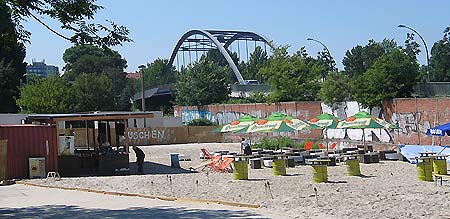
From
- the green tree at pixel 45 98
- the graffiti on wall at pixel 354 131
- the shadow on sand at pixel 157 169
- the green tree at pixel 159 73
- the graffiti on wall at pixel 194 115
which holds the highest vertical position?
the green tree at pixel 159 73

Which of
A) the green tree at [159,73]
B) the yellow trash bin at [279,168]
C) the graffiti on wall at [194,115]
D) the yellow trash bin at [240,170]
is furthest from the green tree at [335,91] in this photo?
the green tree at [159,73]

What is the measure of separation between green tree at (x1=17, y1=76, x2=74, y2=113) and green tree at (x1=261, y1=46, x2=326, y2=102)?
2299cm

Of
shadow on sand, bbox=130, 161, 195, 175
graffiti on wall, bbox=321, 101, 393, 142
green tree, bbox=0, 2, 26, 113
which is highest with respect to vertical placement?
green tree, bbox=0, 2, 26, 113

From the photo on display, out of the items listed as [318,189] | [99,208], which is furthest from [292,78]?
[99,208]

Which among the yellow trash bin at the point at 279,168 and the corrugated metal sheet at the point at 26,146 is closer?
the yellow trash bin at the point at 279,168

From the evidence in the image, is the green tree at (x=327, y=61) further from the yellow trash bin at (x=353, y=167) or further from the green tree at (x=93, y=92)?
the yellow trash bin at (x=353, y=167)

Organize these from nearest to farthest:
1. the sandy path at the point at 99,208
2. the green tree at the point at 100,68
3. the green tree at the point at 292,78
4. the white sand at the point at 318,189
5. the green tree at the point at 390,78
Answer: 1. the sandy path at the point at 99,208
2. the white sand at the point at 318,189
3. the green tree at the point at 390,78
4. the green tree at the point at 292,78
5. the green tree at the point at 100,68

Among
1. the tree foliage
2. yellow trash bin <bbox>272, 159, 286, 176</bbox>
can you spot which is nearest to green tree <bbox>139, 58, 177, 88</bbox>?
the tree foliage

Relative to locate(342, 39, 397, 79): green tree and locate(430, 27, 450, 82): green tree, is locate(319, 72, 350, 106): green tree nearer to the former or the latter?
locate(430, 27, 450, 82): green tree

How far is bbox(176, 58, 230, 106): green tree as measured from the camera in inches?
3391

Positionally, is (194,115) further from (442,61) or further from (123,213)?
(123,213)

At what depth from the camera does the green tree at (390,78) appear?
156ft

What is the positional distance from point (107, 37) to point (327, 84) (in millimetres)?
44282

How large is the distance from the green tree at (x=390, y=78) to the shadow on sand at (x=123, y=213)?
31.8 meters
